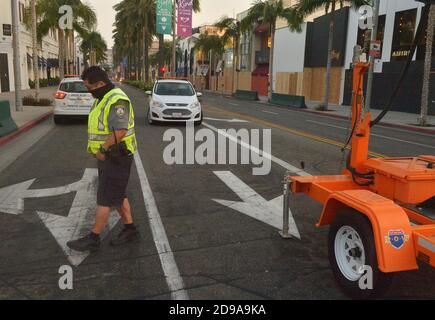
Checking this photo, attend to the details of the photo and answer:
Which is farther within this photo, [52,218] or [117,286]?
[52,218]

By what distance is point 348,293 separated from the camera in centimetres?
372

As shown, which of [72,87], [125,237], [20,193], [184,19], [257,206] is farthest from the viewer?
[184,19]

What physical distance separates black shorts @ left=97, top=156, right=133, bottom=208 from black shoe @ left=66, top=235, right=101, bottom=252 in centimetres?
40

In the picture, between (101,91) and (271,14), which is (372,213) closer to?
(101,91)

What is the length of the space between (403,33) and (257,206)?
2696 cm

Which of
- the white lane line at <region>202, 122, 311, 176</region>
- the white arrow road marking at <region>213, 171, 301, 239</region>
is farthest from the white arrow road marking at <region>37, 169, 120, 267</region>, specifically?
the white lane line at <region>202, 122, 311, 176</region>

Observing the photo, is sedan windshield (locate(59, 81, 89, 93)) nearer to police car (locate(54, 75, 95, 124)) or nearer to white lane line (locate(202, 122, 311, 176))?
police car (locate(54, 75, 95, 124))

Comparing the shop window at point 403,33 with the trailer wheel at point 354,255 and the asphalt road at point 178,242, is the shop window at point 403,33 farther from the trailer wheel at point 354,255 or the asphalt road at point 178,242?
the trailer wheel at point 354,255

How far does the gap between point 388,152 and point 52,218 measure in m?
8.85

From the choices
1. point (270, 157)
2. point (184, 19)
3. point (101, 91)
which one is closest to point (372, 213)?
point (101, 91)

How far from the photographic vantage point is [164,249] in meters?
4.79

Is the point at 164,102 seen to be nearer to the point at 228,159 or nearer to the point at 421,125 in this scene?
the point at 228,159

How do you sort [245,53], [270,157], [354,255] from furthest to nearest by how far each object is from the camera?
[245,53]
[270,157]
[354,255]
